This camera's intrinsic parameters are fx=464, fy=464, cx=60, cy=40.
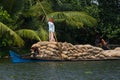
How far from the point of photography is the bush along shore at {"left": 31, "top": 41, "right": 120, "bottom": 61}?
83.2 feet

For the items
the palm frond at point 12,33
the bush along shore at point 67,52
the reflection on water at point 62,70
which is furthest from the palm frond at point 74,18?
the reflection on water at point 62,70

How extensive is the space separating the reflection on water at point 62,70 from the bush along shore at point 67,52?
0.69 m

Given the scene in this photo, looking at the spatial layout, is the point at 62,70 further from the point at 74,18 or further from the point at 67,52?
the point at 74,18

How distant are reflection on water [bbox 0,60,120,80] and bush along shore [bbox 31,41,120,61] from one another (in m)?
0.69

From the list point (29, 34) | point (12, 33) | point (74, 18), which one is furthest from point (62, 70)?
point (74, 18)

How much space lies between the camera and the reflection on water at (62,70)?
1838cm

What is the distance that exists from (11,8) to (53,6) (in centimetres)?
466

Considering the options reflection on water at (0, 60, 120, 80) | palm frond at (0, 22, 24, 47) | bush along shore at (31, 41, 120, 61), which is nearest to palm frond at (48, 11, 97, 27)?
palm frond at (0, 22, 24, 47)

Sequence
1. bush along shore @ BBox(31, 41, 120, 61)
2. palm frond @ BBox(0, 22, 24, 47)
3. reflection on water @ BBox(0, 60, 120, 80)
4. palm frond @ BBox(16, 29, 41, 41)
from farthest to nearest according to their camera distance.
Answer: palm frond @ BBox(16, 29, 41, 41) < palm frond @ BBox(0, 22, 24, 47) < bush along shore @ BBox(31, 41, 120, 61) < reflection on water @ BBox(0, 60, 120, 80)

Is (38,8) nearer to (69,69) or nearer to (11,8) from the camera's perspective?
(11,8)

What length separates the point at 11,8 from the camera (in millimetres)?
29672

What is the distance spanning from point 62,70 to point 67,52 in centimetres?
495

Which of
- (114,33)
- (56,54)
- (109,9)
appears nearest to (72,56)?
(56,54)

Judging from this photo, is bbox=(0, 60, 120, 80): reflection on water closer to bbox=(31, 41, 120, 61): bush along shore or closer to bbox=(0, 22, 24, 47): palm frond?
bbox=(31, 41, 120, 61): bush along shore
